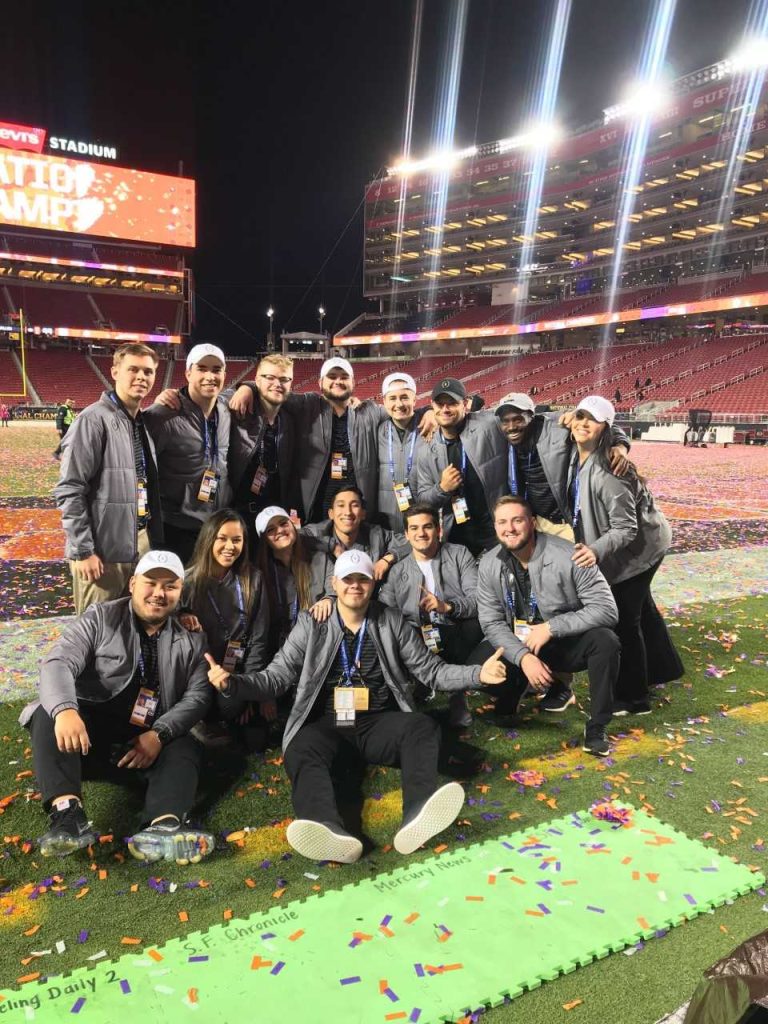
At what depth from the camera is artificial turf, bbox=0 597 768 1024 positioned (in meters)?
2.41

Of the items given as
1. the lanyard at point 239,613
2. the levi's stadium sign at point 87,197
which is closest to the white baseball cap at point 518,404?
the lanyard at point 239,613

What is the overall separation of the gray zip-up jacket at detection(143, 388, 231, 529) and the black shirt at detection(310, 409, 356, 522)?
70cm

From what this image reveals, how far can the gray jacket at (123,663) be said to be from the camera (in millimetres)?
3432

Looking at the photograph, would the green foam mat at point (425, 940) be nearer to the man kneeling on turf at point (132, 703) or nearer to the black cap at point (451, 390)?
the man kneeling on turf at point (132, 703)

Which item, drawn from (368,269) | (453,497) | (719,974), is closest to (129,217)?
(368,269)

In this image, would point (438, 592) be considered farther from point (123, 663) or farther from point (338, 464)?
point (123, 663)

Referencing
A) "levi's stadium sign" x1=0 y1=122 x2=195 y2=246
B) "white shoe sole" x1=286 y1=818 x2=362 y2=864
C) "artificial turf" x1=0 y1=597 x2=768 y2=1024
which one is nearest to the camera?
"artificial turf" x1=0 y1=597 x2=768 y2=1024

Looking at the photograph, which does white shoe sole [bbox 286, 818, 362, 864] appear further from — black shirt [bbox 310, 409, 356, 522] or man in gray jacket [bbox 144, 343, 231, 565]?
black shirt [bbox 310, 409, 356, 522]

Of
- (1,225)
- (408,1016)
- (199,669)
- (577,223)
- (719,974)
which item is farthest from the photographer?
(577,223)

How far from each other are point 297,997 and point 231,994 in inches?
8.2

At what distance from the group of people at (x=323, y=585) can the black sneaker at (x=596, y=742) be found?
0.01 metres

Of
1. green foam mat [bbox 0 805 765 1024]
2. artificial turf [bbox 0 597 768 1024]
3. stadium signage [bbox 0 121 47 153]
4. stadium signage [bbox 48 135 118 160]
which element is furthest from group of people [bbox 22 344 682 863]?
stadium signage [bbox 48 135 118 160]

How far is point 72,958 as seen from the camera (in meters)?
2.43

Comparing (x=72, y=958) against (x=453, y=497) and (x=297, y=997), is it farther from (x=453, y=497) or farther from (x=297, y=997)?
(x=453, y=497)
